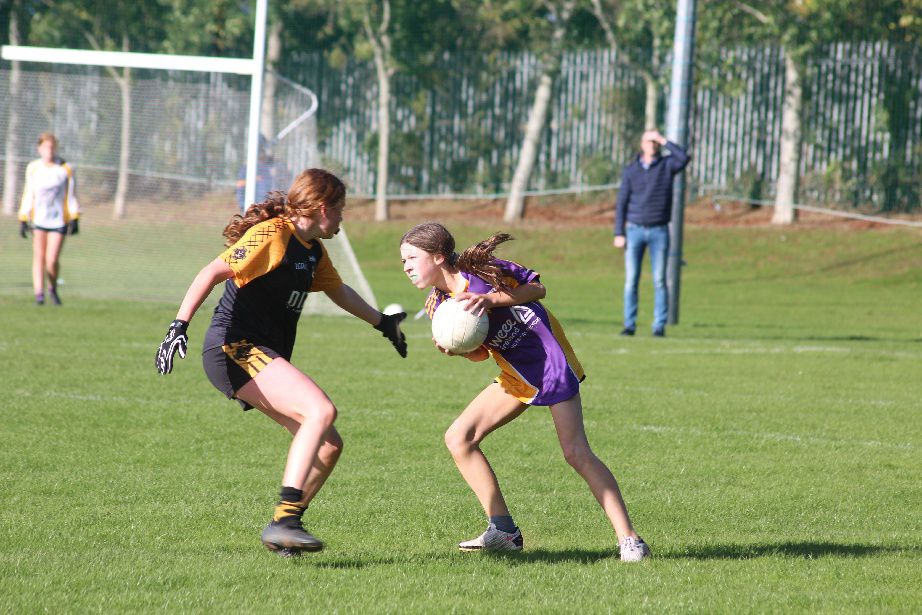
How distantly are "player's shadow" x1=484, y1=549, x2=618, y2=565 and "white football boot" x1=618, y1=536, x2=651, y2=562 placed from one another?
14cm

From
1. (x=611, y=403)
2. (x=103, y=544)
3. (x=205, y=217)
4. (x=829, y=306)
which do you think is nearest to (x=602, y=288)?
(x=829, y=306)

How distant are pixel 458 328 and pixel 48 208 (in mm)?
12458

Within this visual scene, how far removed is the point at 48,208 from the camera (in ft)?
53.5

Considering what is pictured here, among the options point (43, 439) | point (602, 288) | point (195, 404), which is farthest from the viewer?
point (602, 288)

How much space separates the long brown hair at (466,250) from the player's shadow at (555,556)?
122 centimetres

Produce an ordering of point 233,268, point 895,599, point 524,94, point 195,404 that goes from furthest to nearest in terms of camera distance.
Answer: point 524,94 → point 195,404 → point 233,268 → point 895,599

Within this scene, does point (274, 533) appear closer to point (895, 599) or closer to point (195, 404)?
point (895, 599)

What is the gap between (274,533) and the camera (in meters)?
5.09

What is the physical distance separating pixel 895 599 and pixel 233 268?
301 cm

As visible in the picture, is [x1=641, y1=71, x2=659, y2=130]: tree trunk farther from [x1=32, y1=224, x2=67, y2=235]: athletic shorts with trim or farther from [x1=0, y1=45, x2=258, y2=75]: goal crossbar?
[x1=32, y1=224, x2=67, y2=235]: athletic shorts with trim

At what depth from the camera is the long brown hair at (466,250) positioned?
17.3 feet

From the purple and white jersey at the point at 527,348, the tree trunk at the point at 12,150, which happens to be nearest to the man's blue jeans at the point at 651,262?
the purple and white jersey at the point at 527,348

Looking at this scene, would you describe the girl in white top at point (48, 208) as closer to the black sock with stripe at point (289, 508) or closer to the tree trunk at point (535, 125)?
the black sock with stripe at point (289, 508)

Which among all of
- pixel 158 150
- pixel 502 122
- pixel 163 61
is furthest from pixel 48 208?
pixel 502 122
